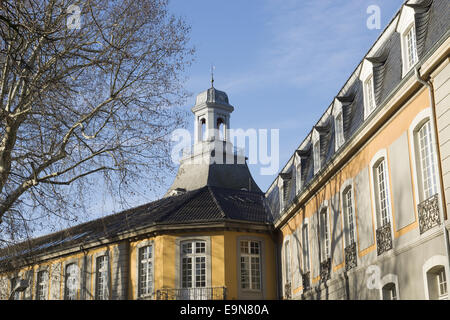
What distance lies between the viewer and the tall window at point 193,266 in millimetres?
25906

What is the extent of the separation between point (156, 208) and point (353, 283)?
550 inches

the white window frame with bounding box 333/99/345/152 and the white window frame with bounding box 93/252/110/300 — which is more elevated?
the white window frame with bounding box 333/99/345/152

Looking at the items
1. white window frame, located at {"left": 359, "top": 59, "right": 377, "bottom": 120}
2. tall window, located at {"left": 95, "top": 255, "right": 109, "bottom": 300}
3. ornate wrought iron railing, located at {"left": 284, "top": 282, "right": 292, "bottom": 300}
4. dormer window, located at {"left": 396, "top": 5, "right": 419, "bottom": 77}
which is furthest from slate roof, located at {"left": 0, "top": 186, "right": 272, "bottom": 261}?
dormer window, located at {"left": 396, "top": 5, "right": 419, "bottom": 77}

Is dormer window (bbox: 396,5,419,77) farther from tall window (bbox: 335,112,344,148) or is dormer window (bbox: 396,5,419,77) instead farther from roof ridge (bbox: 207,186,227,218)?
roof ridge (bbox: 207,186,227,218)

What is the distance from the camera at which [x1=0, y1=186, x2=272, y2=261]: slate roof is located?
2660cm

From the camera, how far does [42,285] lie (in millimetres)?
33688

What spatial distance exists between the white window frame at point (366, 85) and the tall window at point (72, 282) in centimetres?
1837

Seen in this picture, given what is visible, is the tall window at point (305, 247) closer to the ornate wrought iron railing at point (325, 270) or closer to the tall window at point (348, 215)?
the ornate wrought iron railing at point (325, 270)

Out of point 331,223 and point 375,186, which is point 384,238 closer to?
point 375,186

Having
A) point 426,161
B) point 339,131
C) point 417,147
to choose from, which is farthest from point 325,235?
point 426,161

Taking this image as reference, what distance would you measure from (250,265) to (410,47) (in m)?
13.5

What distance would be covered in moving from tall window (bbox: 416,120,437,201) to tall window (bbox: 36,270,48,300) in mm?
23892
